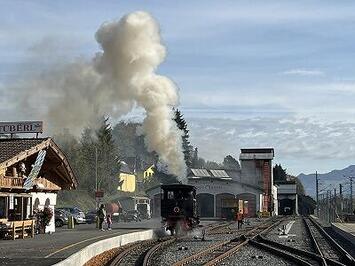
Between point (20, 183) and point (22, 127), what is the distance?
26.4 feet

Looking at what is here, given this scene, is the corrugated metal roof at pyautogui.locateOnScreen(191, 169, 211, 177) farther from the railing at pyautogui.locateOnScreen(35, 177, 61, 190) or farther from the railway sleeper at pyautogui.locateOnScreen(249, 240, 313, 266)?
the railway sleeper at pyautogui.locateOnScreen(249, 240, 313, 266)

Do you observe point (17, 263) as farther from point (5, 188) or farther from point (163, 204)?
point (163, 204)

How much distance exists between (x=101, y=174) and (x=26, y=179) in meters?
73.3

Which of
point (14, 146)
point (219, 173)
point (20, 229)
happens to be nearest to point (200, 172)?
point (219, 173)

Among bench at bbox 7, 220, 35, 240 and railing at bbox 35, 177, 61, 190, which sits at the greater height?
railing at bbox 35, 177, 61, 190

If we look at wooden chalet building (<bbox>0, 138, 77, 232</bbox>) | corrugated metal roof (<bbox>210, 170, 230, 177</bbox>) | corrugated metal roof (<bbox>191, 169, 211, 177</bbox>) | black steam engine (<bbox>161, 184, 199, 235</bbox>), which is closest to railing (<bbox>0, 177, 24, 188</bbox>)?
wooden chalet building (<bbox>0, 138, 77, 232</bbox>)

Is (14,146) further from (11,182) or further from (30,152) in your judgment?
(11,182)

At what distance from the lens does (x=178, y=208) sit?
41000mm

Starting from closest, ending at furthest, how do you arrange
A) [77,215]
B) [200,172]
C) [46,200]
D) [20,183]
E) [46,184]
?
[20,183] → [46,184] → [46,200] → [77,215] → [200,172]

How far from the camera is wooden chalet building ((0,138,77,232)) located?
31.4 metres

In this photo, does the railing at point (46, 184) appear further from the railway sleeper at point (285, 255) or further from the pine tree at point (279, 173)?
the pine tree at point (279, 173)

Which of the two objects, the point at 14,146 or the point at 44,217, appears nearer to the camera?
the point at 14,146

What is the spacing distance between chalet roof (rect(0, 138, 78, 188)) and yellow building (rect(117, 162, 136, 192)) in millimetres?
83214

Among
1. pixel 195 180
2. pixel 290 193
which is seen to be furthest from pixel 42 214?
pixel 290 193
